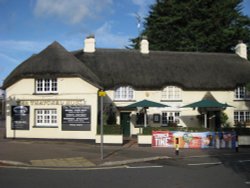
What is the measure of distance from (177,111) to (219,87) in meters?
4.27

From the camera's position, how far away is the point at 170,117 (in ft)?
105

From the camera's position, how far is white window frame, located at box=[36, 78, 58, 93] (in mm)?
27047

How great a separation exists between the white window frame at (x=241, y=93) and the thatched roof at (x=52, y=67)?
13.5 metres

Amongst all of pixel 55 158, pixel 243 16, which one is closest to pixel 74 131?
pixel 55 158

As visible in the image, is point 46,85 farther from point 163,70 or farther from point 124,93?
point 163,70

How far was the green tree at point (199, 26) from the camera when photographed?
1821 inches

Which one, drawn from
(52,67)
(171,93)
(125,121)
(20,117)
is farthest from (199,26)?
(20,117)

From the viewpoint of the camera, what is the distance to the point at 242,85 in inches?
1292

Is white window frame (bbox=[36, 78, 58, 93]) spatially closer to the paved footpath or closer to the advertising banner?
the paved footpath

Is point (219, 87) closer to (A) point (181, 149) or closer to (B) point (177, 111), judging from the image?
(B) point (177, 111)

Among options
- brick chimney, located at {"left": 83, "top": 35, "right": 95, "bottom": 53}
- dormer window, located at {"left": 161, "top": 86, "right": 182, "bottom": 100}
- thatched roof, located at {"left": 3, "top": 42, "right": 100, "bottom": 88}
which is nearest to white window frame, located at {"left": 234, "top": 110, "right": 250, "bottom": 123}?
dormer window, located at {"left": 161, "top": 86, "right": 182, "bottom": 100}

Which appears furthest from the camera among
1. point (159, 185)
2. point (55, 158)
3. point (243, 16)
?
point (243, 16)

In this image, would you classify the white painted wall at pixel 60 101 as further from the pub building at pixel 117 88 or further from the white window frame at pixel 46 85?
the white window frame at pixel 46 85

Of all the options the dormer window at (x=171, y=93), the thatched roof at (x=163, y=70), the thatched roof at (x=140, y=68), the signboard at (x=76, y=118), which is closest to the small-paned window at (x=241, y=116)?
the thatched roof at (x=140, y=68)
